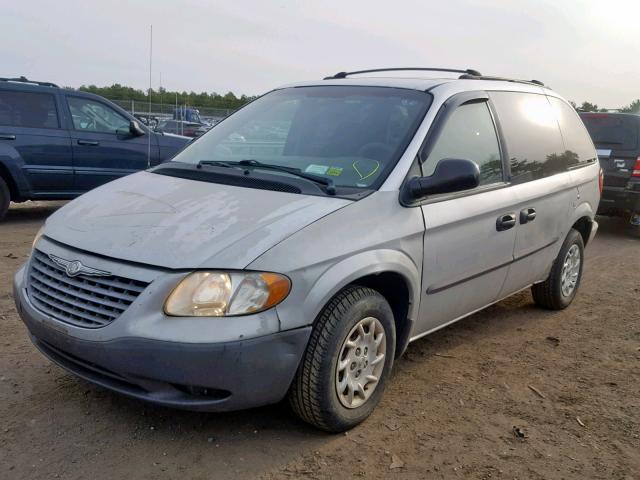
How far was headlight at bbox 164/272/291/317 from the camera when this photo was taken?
2.72 meters

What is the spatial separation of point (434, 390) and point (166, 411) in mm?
1524

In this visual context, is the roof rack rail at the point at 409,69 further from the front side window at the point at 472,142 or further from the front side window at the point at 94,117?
the front side window at the point at 94,117

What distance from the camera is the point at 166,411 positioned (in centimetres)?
337

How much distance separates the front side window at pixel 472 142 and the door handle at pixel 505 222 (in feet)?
0.77

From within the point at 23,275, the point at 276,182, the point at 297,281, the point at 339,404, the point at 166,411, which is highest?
the point at 276,182

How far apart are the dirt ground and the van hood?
90 cm

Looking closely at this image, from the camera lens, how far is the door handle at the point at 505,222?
4070 mm

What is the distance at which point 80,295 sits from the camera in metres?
A: 2.92

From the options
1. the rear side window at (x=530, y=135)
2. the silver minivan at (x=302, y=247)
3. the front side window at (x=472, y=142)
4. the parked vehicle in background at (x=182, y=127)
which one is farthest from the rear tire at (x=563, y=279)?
the parked vehicle in background at (x=182, y=127)

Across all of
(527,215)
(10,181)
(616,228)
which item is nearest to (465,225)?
(527,215)

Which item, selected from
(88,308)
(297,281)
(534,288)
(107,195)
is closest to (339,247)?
(297,281)

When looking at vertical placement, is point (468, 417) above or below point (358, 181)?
below

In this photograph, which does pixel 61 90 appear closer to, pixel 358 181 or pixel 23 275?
pixel 23 275

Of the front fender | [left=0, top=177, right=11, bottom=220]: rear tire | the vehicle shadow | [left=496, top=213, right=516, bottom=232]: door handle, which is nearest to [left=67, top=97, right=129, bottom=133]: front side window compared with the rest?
[left=0, top=177, right=11, bottom=220]: rear tire
